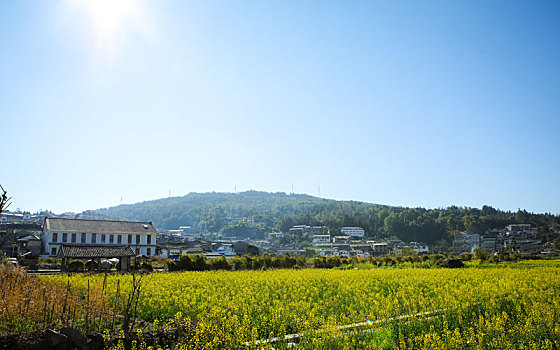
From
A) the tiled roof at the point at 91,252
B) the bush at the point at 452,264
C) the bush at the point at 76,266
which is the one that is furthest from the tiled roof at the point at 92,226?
the bush at the point at 452,264

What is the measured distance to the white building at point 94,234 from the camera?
47.8 meters

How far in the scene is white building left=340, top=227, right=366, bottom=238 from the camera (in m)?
134

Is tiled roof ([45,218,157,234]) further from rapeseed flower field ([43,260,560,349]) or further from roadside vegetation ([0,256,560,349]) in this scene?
rapeseed flower field ([43,260,560,349])

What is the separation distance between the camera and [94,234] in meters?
50.0

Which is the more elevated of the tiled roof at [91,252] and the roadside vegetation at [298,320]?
the tiled roof at [91,252]

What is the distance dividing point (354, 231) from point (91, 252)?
115m

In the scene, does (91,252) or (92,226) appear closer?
(91,252)

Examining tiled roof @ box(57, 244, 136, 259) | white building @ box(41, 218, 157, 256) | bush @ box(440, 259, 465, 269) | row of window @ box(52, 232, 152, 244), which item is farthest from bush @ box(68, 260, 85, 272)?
bush @ box(440, 259, 465, 269)

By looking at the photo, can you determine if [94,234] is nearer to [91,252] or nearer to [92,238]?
[92,238]

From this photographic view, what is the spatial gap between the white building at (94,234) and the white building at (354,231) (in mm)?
92385

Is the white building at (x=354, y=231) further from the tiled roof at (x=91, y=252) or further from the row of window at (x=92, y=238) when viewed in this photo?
the tiled roof at (x=91, y=252)

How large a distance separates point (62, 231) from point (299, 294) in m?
43.8

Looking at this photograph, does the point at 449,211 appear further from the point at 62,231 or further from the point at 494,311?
the point at 494,311

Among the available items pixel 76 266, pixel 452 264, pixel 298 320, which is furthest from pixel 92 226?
pixel 298 320
